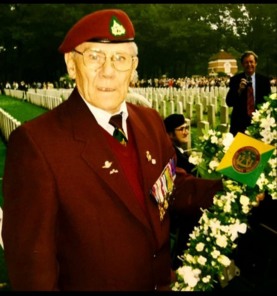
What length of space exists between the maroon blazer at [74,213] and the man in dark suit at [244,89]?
594 centimetres

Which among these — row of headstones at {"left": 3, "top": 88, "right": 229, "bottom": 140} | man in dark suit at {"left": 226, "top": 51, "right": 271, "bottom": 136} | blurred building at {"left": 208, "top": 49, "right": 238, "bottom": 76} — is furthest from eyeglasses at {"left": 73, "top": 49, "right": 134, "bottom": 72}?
blurred building at {"left": 208, "top": 49, "right": 238, "bottom": 76}

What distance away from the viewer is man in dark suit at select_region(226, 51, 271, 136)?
7.85 meters

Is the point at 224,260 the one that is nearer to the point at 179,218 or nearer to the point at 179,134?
the point at 179,218

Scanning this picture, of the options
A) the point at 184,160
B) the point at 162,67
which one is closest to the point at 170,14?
the point at 162,67

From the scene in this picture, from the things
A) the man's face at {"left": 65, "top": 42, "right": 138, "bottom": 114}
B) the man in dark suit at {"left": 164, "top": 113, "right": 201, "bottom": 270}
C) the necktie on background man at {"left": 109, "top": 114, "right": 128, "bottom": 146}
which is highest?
the man's face at {"left": 65, "top": 42, "right": 138, "bottom": 114}

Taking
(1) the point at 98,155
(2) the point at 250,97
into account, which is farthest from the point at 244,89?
(1) the point at 98,155

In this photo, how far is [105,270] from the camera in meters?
2.04

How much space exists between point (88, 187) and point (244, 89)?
6302mm

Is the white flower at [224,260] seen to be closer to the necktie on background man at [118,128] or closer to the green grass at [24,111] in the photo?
the necktie on background man at [118,128]

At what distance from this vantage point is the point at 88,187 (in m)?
1.99

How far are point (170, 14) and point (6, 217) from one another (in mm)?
53544

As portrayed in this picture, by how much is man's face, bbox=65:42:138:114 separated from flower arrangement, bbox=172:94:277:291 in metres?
0.71

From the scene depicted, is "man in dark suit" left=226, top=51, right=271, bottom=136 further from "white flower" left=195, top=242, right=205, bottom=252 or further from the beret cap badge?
the beret cap badge

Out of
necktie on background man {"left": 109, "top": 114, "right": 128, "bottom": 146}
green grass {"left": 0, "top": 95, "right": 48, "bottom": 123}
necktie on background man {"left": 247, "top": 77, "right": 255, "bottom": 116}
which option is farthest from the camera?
green grass {"left": 0, "top": 95, "right": 48, "bottom": 123}
